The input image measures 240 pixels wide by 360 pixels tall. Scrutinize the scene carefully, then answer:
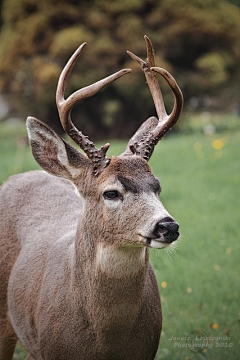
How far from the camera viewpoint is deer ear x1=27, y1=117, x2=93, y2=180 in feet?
12.3

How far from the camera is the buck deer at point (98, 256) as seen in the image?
3441mm

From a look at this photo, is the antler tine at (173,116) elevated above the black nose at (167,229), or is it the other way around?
the antler tine at (173,116)

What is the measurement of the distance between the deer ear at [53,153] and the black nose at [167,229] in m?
0.71

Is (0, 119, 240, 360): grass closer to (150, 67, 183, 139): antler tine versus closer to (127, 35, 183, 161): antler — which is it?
(127, 35, 183, 161): antler

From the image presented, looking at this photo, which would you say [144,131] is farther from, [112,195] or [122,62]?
[122,62]

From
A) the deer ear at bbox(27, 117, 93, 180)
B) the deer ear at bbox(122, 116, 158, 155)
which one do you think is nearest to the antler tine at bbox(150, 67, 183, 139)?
the deer ear at bbox(122, 116, 158, 155)

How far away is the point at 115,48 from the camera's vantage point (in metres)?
16.1

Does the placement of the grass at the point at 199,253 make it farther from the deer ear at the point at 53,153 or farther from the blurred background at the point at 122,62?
the deer ear at the point at 53,153

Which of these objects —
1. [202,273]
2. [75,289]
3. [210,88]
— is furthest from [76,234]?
[210,88]

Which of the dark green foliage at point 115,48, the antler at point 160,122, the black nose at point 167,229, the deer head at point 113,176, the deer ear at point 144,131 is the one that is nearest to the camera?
the black nose at point 167,229

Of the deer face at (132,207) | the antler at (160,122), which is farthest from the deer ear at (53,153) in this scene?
the antler at (160,122)

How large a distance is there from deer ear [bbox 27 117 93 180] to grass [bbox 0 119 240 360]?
2.52 feet

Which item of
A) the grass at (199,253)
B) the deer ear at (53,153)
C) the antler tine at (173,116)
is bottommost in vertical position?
the grass at (199,253)

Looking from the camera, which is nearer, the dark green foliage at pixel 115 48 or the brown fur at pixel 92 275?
the brown fur at pixel 92 275
